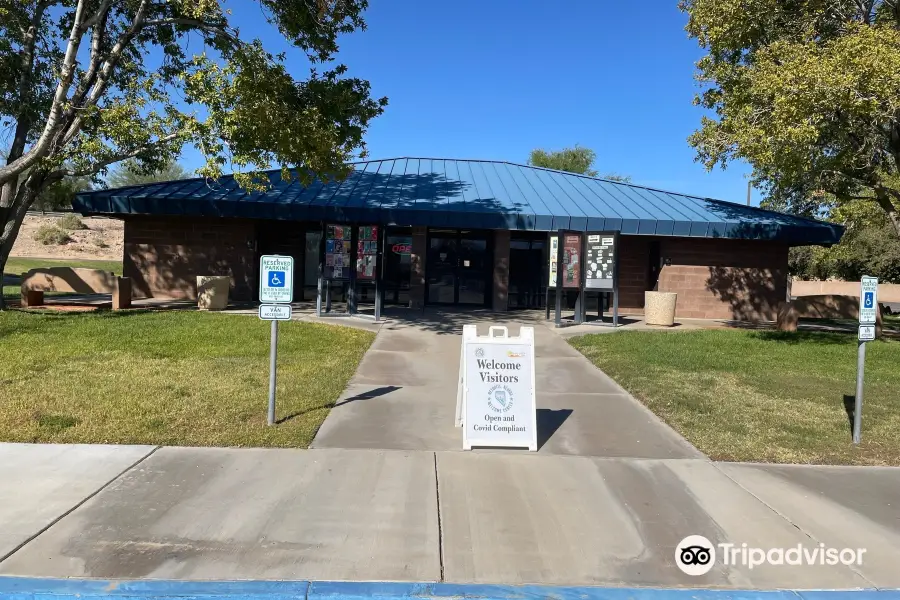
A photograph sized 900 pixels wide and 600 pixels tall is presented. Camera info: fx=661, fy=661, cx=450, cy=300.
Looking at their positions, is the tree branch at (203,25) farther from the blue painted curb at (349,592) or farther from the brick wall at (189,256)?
the blue painted curb at (349,592)

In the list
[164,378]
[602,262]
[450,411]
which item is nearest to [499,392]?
[450,411]

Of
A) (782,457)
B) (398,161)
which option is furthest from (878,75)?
(398,161)

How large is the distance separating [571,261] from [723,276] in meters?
6.19

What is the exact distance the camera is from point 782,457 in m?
6.45

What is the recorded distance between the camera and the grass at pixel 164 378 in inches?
259

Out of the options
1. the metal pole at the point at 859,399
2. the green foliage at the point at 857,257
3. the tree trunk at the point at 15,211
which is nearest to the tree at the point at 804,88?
the metal pole at the point at 859,399

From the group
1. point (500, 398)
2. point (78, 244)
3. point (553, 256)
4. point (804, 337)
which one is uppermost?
point (78, 244)

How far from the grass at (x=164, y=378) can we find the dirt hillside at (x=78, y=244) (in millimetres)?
47545

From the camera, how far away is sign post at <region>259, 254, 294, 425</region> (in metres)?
6.76

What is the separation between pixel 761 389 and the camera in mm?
9367

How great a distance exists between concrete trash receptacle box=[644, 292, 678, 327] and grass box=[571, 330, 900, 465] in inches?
60.8

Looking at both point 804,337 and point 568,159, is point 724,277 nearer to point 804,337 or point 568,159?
point 804,337

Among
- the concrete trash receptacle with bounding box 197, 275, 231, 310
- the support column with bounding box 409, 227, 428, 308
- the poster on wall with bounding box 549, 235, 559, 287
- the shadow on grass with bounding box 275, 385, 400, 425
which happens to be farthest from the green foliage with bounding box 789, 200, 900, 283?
the shadow on grass with bounding box 275, 385, 400, 425

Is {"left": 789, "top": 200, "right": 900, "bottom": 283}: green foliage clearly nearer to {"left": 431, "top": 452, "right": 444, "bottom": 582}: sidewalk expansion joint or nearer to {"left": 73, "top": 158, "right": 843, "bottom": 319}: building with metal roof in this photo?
{"left": 73, "top": 158, "right": 843, "bottom": 319}: building with metal roof
